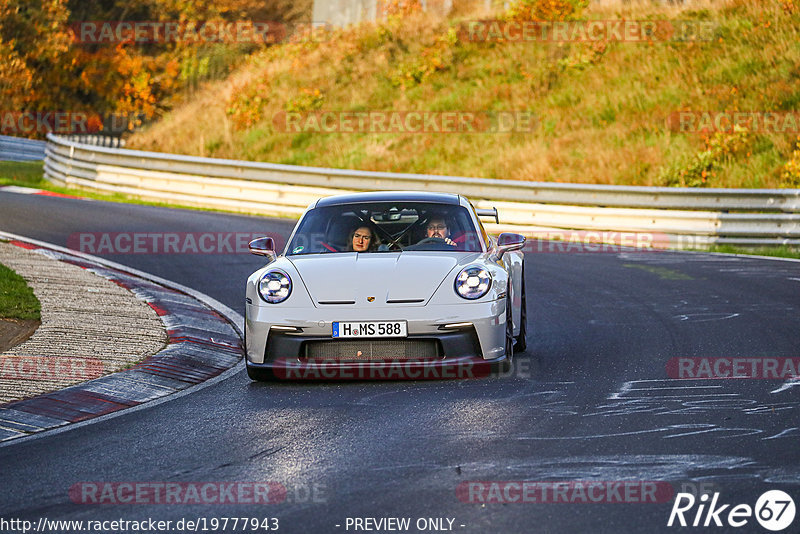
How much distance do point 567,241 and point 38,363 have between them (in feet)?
38.9

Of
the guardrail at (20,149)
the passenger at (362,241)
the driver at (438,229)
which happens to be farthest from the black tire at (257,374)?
the guardrail at (20,149)

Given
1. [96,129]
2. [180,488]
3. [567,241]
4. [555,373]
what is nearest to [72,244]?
[567,241]

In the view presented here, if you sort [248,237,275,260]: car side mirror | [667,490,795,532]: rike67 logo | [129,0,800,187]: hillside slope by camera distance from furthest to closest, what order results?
[129,0,800,187]: hillside slope
[248,237,275,260]: car side mirror
[667,490,795,532]: rike67 logo

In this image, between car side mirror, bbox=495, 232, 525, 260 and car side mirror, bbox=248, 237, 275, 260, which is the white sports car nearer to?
car side mirror, bbox=248, 237, 275, 260

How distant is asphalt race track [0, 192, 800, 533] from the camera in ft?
17.2

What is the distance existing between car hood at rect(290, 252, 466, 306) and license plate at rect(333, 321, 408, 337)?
0.15 metres

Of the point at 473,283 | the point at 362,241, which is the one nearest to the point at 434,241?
the point at 362,241

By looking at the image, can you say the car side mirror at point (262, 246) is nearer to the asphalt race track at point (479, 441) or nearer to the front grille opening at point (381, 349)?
the asphalt race track at point (479, 441)

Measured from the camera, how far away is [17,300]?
1138 cm

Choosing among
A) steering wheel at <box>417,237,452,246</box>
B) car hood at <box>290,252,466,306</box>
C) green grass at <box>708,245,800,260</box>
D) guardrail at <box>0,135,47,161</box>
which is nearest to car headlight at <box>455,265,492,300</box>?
car hood at <box>290,252,466,306</box>

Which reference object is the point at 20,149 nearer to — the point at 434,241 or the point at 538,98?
the point at 538,98

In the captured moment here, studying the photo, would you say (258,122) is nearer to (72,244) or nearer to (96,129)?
(96,129)

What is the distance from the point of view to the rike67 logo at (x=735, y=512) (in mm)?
4871

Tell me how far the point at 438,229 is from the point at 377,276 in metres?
1.20
